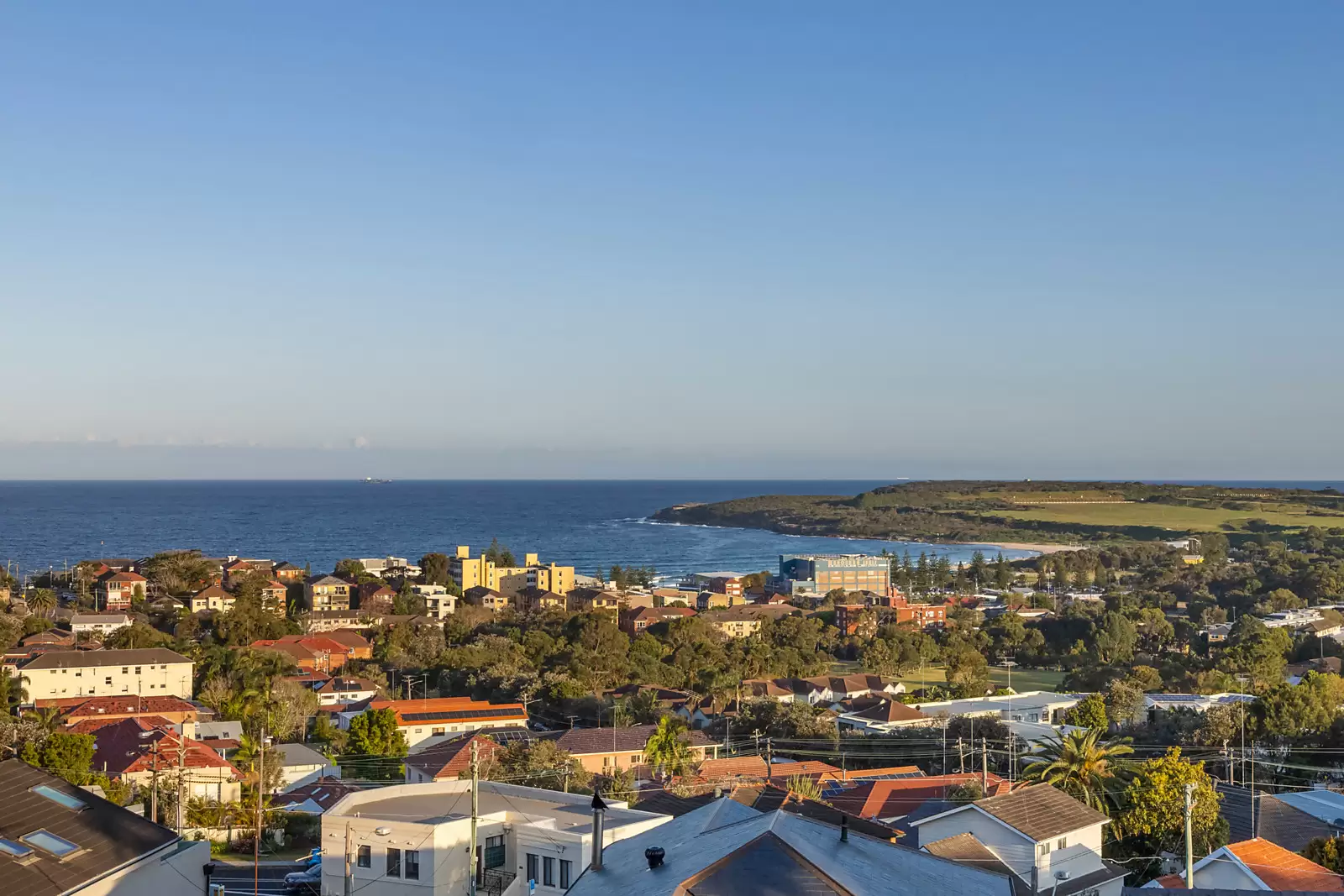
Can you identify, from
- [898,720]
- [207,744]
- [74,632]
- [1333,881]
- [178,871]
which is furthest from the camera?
[74,632]

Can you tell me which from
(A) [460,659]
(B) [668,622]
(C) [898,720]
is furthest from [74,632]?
(C) [898,720]

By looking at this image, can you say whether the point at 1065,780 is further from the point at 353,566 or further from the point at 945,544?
the point at 945,544

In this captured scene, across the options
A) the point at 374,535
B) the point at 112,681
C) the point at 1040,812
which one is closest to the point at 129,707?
the point at 112,681

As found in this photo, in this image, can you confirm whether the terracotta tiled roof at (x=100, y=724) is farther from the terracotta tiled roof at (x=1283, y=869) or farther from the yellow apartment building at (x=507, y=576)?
the yellow apartment building at (x=507, y=576)

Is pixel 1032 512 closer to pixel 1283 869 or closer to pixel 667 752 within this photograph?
pixel 667 752

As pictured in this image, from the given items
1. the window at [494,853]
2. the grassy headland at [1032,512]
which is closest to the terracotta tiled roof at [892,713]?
the window at [494,853]

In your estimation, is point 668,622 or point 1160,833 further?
point 668,622

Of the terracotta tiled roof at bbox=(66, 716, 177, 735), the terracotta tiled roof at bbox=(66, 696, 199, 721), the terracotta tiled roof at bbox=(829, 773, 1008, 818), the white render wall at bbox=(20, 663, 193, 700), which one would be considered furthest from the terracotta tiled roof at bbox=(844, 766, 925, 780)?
the white render wall at bbox=(20, 663, 193, 700)
